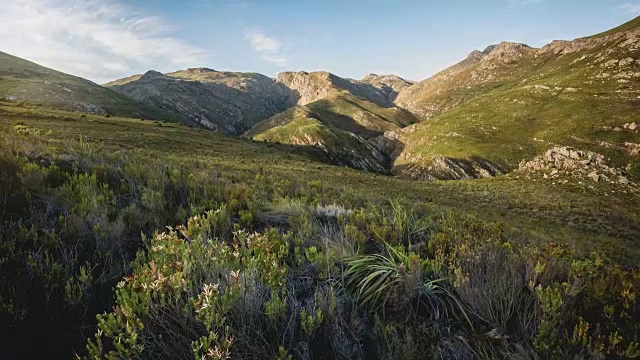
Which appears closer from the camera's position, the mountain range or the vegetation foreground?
the vegetation foreground

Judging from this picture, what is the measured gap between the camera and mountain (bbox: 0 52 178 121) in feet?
289

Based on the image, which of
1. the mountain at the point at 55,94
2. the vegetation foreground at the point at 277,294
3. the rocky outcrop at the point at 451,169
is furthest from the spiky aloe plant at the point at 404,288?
the mountain at the point at 55,94

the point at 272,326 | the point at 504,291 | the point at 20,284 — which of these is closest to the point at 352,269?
the point at 272,326

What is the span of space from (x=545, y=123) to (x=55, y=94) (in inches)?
A: 5980

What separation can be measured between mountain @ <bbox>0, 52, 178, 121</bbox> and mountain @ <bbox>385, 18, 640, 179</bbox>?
97651 mm

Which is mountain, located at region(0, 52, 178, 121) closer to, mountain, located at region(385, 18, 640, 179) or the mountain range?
the mountain range

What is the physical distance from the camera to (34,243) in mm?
3984

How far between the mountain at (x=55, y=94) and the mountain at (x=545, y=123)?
97.7 m

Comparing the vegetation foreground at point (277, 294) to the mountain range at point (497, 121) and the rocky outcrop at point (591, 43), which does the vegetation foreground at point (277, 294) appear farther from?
the rocky outcrop at point (591, 43)

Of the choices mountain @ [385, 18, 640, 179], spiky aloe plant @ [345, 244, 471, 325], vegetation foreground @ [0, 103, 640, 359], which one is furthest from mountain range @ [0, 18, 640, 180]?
spiky aloe plant @ [345, 244, 471, 325]

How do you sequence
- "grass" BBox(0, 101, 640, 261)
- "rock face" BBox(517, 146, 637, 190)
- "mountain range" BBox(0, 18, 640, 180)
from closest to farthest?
1. "grass" BBox(0, 101, 640, 261)
2. "rock face" BBox(517, 146, 637, 190)
3. "mountain range" BBox(0, 18, 640, 180)

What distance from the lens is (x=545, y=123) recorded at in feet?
345

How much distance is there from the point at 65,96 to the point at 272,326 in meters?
125

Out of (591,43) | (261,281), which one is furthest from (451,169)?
(591,43)
